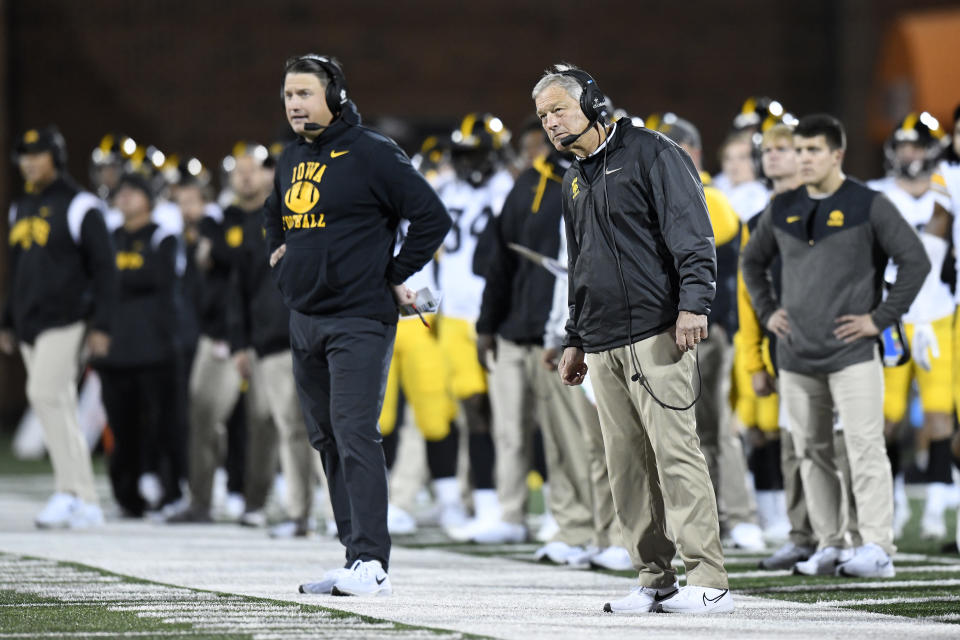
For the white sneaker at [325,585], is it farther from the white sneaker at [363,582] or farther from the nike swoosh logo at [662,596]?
the nike swoosh logo at [662,596]

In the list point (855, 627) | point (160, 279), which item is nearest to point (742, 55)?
point (160, 279)

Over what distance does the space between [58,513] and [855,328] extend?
4919 mm

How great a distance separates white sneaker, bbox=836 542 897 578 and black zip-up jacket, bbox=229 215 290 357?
350 centimetres

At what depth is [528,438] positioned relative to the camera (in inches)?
367

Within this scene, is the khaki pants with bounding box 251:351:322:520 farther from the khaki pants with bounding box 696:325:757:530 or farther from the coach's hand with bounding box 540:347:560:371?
the khaki pants with bounding box 696:325:757:530

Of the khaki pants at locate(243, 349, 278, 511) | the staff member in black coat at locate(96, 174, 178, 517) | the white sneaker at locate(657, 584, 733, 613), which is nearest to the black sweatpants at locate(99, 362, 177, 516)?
the staff member in black coat at locate(96, 174, 178, 517)

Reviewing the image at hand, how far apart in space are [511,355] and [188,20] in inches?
499

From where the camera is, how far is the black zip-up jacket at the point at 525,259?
27.7 ft

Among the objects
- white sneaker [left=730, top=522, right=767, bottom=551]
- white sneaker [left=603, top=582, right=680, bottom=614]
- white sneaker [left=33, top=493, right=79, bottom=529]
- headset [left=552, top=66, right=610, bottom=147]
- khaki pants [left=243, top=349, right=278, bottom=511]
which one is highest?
headset [left=552, top=66, right=610, bottom=147]

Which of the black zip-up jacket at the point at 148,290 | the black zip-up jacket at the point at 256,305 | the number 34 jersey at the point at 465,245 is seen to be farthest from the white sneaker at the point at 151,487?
the number 34 jersey at the point at 465,245

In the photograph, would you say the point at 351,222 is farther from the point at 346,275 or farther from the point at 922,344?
the point at 922,344

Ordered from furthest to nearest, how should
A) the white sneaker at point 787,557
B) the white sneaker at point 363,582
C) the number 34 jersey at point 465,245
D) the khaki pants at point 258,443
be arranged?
the khaki pants at point 258,443
the number 34 jersey at point 465,245
the white sneaker at point 787,557
the white sneaker at point 363,582

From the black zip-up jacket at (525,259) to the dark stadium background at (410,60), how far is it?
12336mm

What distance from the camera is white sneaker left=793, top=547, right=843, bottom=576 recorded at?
7.48 m
